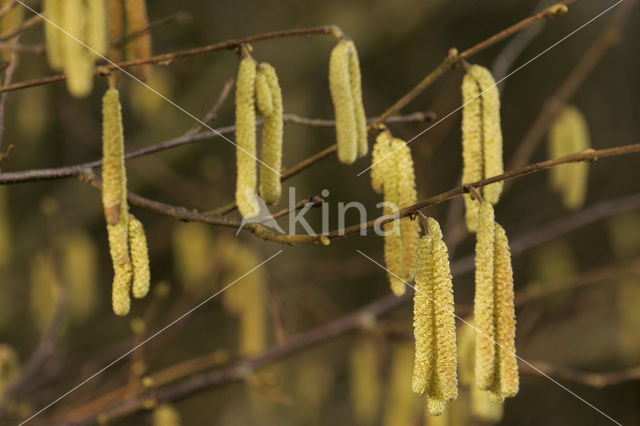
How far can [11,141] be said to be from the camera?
368 centimetres

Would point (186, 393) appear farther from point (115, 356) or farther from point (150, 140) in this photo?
point (150, 140)

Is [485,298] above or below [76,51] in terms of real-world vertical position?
below

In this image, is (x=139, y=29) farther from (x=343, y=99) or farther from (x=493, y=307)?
(x=493, y=307)

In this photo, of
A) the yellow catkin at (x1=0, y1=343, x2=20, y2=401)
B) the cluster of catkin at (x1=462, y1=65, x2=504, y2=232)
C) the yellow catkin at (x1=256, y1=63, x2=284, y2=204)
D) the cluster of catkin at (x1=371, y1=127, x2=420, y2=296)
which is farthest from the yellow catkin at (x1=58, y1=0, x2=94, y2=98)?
the yellow catkin at (x1=0, y1=343, x2=20, y2=401)

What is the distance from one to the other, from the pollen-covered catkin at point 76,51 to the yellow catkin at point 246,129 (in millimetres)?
243

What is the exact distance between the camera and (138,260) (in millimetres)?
1163

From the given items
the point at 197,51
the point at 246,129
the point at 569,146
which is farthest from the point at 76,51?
the point at 569,146

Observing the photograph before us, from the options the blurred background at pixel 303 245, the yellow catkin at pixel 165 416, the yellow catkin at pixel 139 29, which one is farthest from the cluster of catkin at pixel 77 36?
the yellow catkin at pixel 165 416

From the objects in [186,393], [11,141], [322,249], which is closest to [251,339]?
[186,393]

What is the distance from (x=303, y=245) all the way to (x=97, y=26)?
332 centimetres

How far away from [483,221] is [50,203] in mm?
1444

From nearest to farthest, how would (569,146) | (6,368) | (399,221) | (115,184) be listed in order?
(115,184) → (399,221) → (6,368) → (569,146)

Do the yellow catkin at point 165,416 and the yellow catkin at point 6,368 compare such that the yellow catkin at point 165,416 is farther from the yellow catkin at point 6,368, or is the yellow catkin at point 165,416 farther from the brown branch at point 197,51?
the brown branch at point 197,51

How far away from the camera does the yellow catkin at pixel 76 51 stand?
3.78 ft
